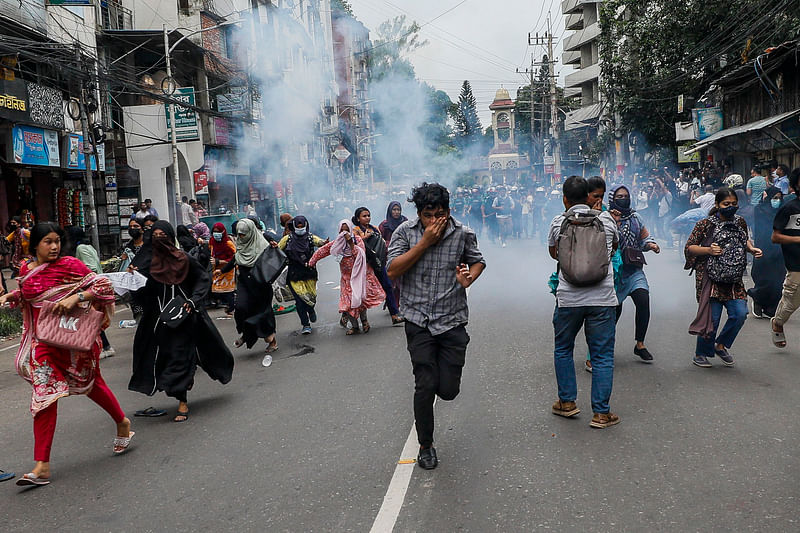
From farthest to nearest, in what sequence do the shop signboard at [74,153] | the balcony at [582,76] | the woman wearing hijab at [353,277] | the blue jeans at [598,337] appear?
1. the balcony at [582,76]
2. the shop signboard at [74,153]
3. the woman wearing hijab at [353,277]
4. the blue jeans at [598,337]

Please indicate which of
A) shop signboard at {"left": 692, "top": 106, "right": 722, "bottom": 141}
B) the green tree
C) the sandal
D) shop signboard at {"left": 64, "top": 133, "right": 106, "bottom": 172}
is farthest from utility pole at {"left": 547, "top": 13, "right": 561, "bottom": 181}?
the green tree

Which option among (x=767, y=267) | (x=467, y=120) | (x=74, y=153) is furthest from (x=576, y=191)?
(x=467, y=120)

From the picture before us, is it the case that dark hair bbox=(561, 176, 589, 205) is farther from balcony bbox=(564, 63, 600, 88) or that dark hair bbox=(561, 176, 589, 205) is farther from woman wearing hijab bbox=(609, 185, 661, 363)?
balcony bbox=(564, 63, 600, 88)

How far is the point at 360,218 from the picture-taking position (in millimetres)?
10109

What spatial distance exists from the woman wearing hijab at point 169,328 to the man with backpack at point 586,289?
2934 millimetres

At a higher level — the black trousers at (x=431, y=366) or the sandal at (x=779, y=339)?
the black trousers at (x=431, y=366)

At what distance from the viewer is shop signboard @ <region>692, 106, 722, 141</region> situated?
26172 mm

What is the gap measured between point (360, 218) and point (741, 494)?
6837 millimetres

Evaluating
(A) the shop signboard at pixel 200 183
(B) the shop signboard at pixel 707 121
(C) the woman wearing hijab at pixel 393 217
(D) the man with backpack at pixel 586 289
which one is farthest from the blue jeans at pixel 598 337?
(A) the shop signboard at pixel 200 183

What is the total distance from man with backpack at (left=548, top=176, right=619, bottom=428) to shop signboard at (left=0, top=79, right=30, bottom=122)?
50.0ft

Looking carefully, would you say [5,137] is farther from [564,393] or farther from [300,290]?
[564,393]

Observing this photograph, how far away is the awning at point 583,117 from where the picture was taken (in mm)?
57688

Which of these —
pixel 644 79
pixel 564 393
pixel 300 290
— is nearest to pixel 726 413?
pixel 564 393

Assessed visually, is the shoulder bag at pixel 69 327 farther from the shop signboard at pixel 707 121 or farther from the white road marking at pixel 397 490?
the shop signboard at pixel 707 121
